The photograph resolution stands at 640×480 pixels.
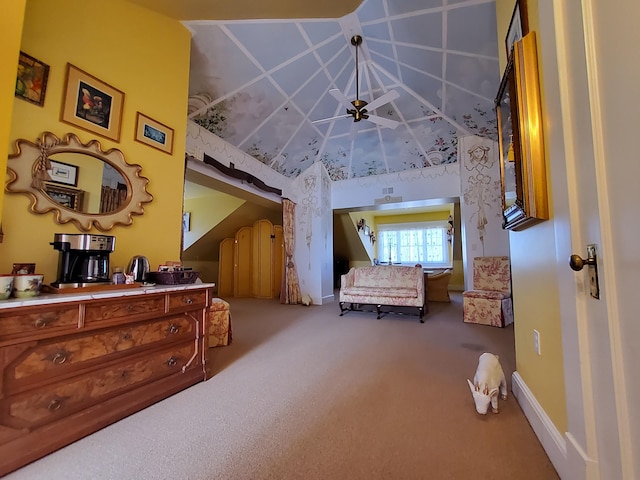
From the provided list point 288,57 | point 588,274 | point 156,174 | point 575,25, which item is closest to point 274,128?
point 288,57

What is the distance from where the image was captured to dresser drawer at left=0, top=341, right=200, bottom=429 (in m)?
1.24

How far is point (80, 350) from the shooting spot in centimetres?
146

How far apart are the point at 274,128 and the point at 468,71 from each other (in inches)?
114

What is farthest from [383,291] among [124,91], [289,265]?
[124,91]

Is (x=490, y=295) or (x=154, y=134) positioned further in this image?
(x=490, y=295)

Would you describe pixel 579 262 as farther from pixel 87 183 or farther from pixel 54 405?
pixel 87 183

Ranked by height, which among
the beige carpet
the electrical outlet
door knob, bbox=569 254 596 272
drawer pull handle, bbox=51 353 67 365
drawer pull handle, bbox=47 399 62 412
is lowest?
the beige carpet

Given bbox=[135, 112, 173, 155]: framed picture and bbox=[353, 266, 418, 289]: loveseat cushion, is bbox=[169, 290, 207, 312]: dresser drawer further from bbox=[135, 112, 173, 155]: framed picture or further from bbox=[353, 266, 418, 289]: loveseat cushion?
bbox=[353, 266, 418, 289]: loveseat cushion

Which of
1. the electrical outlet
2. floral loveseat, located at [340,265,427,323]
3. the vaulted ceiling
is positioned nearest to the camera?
the electrical outlet

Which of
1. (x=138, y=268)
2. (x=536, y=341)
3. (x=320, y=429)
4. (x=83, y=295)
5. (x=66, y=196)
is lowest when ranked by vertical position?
(x=320, y=429)

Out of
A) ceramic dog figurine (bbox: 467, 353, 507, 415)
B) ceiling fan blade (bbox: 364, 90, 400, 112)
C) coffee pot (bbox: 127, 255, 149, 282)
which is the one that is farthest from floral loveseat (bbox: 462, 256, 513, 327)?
coffee pot (bbox: 127, 255, 149, 282)

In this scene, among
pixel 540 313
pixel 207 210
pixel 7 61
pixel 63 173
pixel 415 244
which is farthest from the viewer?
pixel 415 244

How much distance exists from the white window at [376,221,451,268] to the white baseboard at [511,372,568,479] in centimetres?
747

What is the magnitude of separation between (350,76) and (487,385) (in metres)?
4.13
